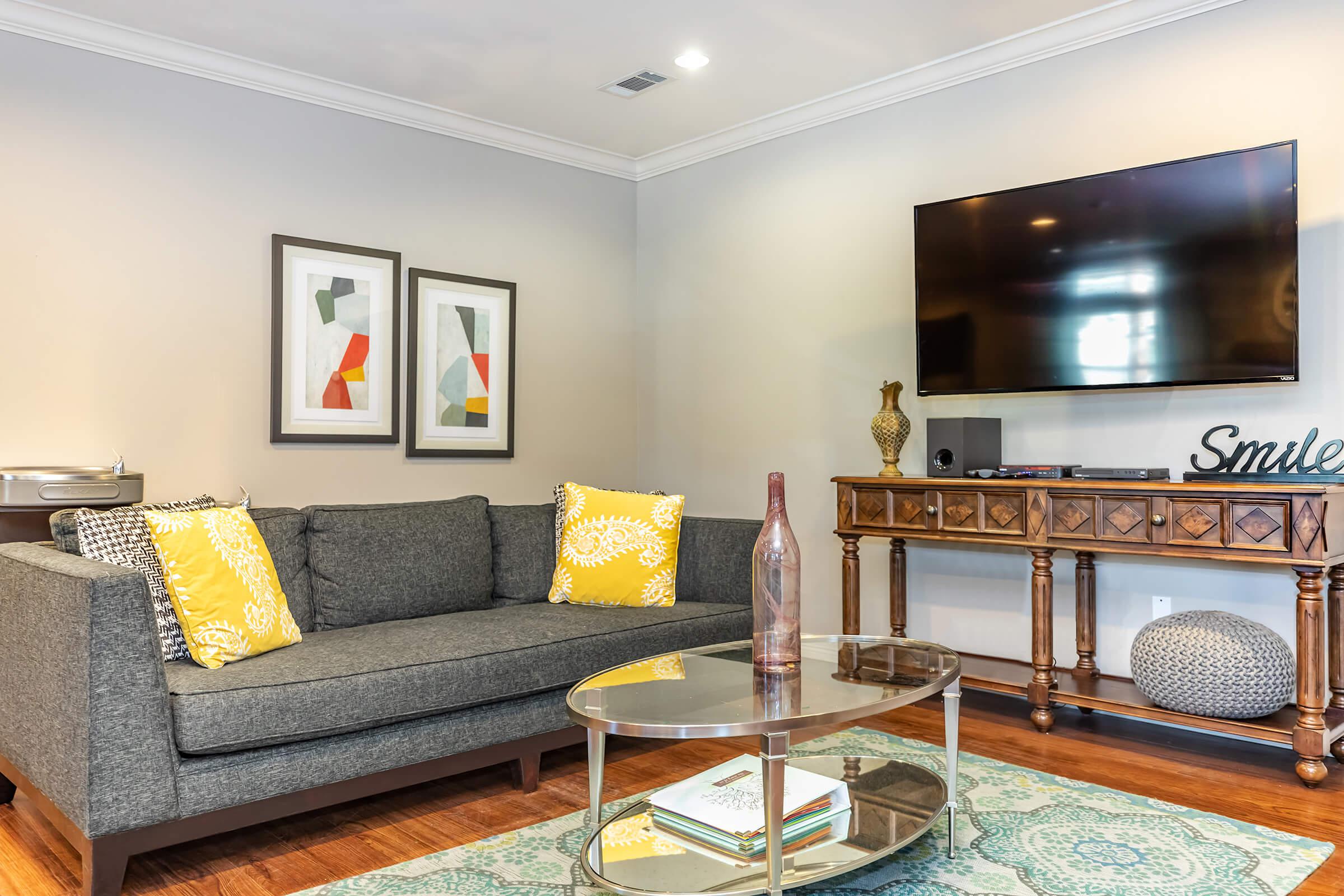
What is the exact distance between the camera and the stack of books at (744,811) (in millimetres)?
1906

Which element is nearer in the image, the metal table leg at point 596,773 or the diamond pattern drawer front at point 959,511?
the metal table leg at point 596,773

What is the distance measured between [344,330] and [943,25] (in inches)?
104

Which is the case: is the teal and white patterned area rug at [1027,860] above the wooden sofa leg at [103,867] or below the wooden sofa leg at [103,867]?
below

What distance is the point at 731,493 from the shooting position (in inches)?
185

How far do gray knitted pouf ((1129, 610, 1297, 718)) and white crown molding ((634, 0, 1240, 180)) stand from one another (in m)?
2.01

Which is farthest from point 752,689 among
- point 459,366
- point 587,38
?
point 459,366

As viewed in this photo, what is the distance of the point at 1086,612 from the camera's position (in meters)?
3.37

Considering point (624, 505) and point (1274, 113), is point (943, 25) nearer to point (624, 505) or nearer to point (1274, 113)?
point (1274, 113)

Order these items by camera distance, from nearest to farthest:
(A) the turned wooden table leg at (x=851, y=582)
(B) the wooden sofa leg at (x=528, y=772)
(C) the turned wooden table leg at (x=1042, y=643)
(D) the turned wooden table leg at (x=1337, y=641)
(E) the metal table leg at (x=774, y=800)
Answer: (E) the metal table leg at (x=774, y=800)
(B) the wooden sofa leg at (x=528, y=772)
(D) the turned wooden table leg at (x=1337, y=641)
(C) the turned wooden table leg at (x=1042, y=643)
(A) the turned wooden table leg at (x=851, y=582)

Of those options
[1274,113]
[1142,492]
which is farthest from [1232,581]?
[1274,113]

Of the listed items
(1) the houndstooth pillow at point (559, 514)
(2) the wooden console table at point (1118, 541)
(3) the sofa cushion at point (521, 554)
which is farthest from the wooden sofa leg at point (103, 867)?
(2) the wooden console table at point (1118, 541)

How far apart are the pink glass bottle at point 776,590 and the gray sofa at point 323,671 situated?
879 millimetres

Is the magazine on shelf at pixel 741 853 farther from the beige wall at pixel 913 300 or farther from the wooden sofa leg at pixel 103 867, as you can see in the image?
the beige wall at pixel 913 300

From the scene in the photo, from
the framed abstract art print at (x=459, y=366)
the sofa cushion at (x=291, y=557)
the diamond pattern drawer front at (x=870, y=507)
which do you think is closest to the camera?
the sofa cushion at (x=291, y=557)
